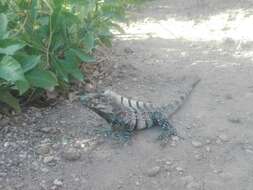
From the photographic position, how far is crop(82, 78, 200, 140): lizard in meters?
4.28

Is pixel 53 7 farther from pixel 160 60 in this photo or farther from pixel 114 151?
pixel 160 60

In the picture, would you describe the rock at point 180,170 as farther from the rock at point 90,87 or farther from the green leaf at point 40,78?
the rock at point 90,87

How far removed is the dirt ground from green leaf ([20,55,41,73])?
623 millimetres

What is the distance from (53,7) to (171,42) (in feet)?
10.2

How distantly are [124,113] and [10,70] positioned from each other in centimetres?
112

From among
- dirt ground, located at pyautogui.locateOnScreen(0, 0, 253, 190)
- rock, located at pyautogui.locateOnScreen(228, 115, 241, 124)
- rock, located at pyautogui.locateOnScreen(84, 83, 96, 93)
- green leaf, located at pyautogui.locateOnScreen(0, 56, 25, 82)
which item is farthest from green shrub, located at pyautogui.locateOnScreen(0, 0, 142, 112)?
rock, located at pyautogui.locateOnScreen(228, 115, 241, 124)

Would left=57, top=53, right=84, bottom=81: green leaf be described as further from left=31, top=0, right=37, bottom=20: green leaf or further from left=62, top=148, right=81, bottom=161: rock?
left=62, top=148, right=81, bottom=161: rock

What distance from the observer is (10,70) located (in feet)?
11.7

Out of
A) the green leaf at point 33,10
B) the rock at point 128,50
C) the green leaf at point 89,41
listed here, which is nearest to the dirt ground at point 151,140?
the rock at point 128,50

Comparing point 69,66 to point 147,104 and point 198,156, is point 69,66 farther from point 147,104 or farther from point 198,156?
point 198,156

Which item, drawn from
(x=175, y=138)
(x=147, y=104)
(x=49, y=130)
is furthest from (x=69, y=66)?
(x=175, y=138)

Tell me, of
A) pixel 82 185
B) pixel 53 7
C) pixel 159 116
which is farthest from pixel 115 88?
pixel 82 185

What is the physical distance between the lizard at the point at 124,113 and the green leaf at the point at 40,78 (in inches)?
15.4

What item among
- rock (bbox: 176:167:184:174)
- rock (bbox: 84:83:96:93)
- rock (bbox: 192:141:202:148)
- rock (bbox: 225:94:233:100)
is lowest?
rock (bbox: 176:167:184:174)
